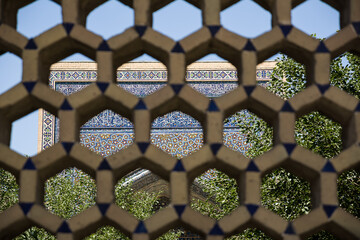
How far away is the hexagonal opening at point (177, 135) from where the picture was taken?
9.00 meters

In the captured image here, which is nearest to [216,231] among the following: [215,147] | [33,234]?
[215,147]

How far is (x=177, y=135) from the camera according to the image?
909 centimetres

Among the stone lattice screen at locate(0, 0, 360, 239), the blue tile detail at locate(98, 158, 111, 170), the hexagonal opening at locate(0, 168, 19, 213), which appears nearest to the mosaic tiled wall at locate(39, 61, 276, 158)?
the hexagonal opening at locate(0, 168, 19, 213)

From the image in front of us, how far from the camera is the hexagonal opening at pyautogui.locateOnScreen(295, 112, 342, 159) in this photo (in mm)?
4168

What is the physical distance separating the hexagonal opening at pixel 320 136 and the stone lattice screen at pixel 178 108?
2.59 m

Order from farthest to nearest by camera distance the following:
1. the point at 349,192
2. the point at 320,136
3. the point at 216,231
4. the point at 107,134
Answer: the point at 107,134, the point at 320,136, the point at 349,192, the point at 216,231

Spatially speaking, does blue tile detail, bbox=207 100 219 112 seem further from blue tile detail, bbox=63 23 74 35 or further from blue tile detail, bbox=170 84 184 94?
blue tile detail, bbox=63 23 74 35

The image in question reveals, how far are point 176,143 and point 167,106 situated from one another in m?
7.44

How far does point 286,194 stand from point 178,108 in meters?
2.75

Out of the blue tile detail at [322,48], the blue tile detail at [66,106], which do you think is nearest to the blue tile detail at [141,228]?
the blue tile detail at [66,106]

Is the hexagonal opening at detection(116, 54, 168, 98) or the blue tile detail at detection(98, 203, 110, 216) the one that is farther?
the hexagonal opening at detection(116, 54, 168, 98)

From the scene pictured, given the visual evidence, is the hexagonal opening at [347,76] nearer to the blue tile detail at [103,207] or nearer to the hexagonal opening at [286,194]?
the hexagonal opening at [286,194]

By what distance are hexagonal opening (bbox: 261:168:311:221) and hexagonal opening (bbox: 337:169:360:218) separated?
252 millimetres

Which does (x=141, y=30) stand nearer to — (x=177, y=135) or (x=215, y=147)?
(x=215, y=147)
